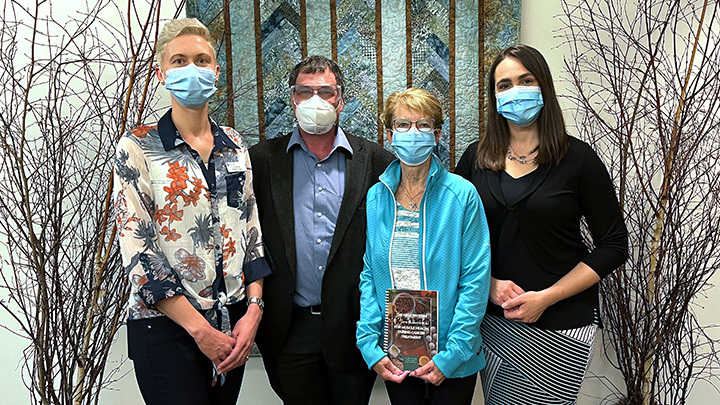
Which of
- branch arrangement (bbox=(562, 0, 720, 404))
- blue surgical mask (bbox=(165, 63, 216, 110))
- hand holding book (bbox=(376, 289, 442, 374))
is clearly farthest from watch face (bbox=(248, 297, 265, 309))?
branch arrangement (bbox=(562, 0, 720, 404))

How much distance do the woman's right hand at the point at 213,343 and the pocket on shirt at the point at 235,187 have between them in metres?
0.41

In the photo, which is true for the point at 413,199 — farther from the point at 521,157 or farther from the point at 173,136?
the point at 173,136

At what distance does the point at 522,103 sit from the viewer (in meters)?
1.88

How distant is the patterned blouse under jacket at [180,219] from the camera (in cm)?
163

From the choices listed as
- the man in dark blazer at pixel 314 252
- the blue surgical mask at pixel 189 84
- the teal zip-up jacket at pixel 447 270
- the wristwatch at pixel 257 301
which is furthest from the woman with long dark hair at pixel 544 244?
the blue surgical mask at pixel 189 84

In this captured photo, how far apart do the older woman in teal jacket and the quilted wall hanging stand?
91cm

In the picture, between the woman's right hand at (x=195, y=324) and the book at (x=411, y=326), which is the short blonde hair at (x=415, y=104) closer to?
the book at (x=411, y=326)

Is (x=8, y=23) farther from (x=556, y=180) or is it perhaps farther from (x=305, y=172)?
(x=556, y=180)

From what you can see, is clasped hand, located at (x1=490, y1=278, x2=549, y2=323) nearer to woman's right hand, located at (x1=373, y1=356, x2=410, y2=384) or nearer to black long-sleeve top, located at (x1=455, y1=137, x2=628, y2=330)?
black long-sleeve top, located at (x1=455, y1=137, x2=628, y2=330)

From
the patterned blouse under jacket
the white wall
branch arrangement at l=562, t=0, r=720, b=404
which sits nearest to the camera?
the patterned blouse under jacket

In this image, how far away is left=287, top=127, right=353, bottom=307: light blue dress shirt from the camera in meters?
1.99

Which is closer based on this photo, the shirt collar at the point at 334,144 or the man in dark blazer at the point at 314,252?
the man in dark blazer at the point at 314,252

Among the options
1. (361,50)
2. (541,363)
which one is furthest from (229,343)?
(361,50)

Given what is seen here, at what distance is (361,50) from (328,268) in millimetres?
1278
